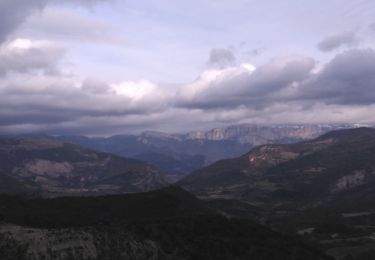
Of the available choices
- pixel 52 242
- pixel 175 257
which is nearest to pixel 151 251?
pixel 175 257

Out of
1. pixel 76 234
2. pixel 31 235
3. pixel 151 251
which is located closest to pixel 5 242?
pixel 31 235

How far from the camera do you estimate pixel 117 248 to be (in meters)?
191

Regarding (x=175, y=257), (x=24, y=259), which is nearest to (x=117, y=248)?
(x=175, y=257)

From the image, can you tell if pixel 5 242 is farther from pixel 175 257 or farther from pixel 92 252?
pixel 175 257

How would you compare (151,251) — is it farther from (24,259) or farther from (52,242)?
(24,259)

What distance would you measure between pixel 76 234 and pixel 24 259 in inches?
1107


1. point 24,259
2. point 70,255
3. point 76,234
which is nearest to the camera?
point 24,259

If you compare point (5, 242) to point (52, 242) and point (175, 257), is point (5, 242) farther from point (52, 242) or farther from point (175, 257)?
point (175, 257)

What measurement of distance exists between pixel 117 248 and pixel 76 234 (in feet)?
50.2

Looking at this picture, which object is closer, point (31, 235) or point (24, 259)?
point (24, 259)

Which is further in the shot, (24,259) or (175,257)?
(175,257)

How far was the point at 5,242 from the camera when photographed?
177 meters

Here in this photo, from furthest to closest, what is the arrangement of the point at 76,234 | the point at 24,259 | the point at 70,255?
the point at 76,234 → the point at 70,255 → the point at 24,259

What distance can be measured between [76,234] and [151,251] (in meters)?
26.8
